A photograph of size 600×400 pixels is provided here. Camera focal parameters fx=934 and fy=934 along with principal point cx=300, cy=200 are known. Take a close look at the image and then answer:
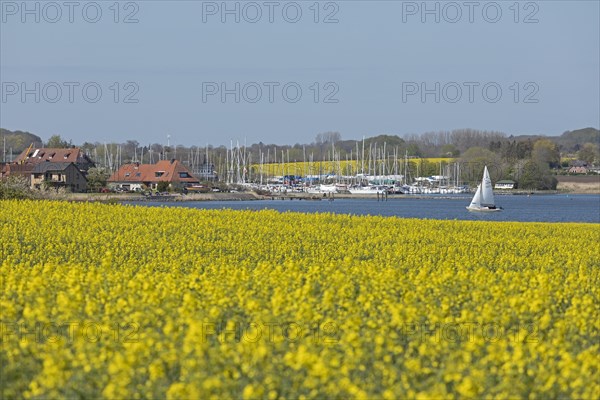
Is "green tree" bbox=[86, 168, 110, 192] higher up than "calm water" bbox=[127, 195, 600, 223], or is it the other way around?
"green tree" bbox=[86, 168, 110, 192]

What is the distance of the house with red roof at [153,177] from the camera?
13900 cm

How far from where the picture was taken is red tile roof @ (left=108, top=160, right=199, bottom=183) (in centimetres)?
13975

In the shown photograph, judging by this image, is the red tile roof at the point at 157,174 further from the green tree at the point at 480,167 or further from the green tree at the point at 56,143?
the green tree at the point at 480,167

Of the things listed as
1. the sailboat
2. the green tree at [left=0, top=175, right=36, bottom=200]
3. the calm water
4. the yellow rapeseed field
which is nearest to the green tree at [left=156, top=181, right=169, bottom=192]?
the calm water

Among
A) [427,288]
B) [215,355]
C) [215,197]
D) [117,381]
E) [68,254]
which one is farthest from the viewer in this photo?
[215,197]

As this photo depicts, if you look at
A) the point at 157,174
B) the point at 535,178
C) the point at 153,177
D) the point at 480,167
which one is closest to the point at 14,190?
the point at 153,177

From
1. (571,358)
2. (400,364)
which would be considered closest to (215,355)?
(400,364)

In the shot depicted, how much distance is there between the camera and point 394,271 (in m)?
14.4

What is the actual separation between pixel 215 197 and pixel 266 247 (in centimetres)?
10875

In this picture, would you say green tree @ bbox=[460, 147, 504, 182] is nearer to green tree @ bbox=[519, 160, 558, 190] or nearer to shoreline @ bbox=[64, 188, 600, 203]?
green tree @ bbox=[519, 160, 558, 190]

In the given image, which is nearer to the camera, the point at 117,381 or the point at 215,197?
the point at 117,381

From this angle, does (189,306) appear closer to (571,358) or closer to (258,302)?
(258,302)

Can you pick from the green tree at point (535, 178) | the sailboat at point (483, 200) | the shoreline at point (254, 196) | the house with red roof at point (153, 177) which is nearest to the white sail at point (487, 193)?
the sailboat at point (483, 200)

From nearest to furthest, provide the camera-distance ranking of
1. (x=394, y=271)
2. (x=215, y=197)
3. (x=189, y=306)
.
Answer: (x=189, y=306) < (x=394, y=271) < (x=215, y=197)
